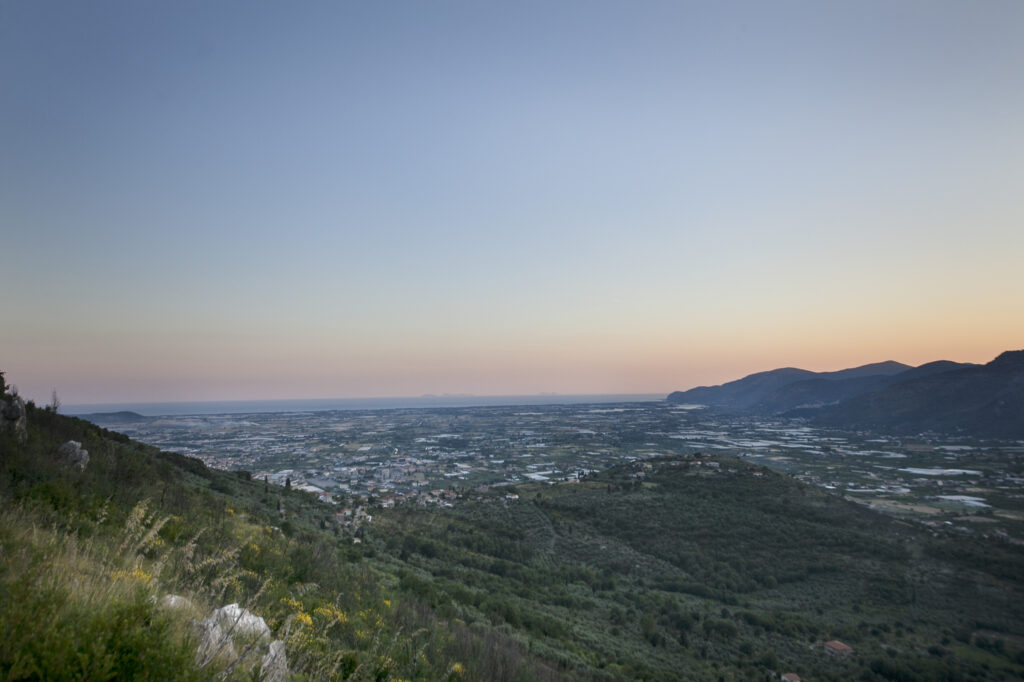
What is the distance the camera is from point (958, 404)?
10181cm

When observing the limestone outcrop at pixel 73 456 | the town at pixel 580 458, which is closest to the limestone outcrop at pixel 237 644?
the limestone outcrop at pixel 73 456

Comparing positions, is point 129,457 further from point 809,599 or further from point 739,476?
point 739,476

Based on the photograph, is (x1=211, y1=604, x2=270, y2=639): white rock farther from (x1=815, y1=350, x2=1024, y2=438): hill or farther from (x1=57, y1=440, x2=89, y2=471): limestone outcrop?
(x1=815, y1=350, x2=1024, y2=438): hill

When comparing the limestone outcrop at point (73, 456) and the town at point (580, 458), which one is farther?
the town at point (580, 458)

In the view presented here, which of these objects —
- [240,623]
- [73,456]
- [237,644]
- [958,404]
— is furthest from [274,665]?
[958,404]

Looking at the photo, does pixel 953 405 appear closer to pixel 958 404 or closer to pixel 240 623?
pixel 958 404

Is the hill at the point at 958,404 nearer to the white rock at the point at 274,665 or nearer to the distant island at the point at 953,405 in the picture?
the distant island at the point at 953,405

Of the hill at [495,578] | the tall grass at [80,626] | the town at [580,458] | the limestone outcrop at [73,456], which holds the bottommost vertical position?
the town at [580,458]

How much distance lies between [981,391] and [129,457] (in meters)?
151

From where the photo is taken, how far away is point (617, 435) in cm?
11681

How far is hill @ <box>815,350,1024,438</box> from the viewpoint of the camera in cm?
9006

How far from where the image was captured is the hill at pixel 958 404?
295ft

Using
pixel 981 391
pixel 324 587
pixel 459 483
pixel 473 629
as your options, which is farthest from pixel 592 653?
pixel 981 391

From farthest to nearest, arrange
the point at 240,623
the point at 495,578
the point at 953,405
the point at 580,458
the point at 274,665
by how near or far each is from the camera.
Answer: the point at 953,405 → the point at 580,458 → the point at 495,578 → the point at 240,623 → the point at 274,665
